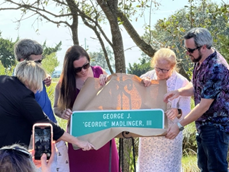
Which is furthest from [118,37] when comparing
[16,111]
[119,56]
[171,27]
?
[16,111]

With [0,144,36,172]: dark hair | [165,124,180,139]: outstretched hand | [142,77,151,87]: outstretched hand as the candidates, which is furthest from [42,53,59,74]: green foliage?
[0,144,36,172]: dark hair

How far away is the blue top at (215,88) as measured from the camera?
11.7 feet

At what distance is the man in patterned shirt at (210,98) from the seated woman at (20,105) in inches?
52.7

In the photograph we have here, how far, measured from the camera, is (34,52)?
3760 millimetres

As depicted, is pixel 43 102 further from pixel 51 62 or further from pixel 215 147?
pixel 51 62

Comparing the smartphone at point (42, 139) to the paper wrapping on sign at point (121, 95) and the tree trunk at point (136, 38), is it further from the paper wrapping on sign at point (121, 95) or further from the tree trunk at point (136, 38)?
the tree trunk at point (136, 38)

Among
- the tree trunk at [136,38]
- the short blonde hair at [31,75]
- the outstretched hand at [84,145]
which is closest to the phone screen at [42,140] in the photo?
the short blonde hair at [31,75]

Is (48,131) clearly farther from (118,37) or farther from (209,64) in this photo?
(118,37)

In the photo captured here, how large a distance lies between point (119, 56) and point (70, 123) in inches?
→ 62.5

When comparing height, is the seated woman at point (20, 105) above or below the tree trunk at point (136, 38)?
below

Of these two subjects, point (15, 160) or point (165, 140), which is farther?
point (165, 140)

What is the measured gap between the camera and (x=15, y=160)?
190cm

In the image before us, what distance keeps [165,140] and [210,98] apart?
829 mm

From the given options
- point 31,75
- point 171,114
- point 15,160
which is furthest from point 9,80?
point 171,114
